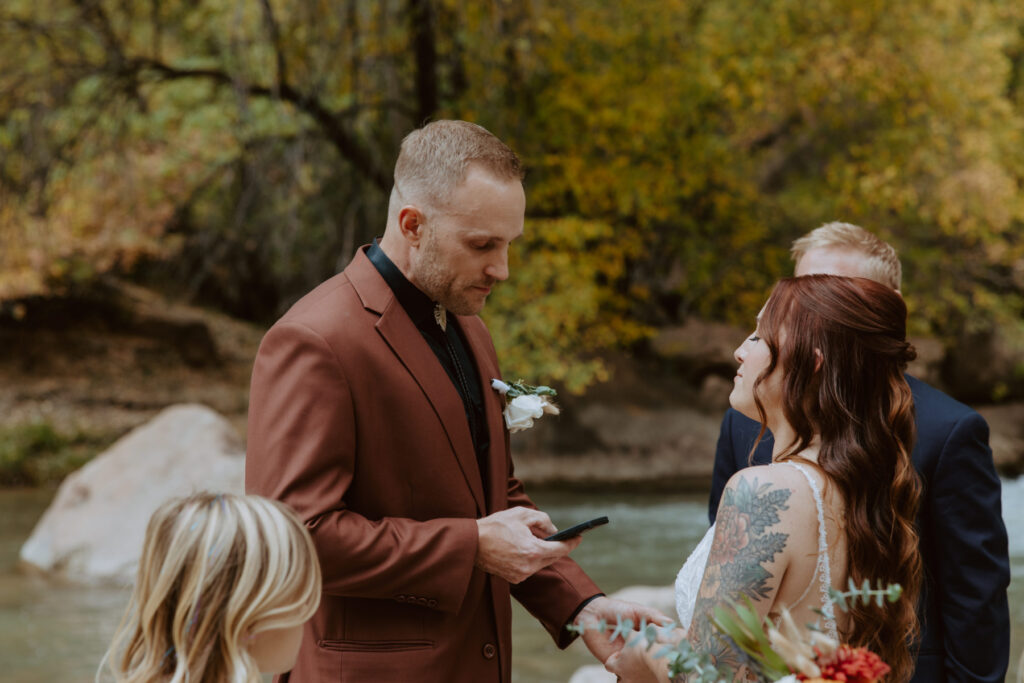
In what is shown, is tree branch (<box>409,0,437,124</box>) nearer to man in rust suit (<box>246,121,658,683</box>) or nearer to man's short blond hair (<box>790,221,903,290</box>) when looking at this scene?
man's short blond hair (<box>790,221,903,290</box>)

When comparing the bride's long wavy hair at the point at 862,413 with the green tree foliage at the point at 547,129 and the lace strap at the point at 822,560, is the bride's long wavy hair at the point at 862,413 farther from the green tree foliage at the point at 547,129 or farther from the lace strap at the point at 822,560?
the green tree foliage at the point at 547,129

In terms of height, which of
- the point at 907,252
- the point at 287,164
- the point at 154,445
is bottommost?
the point at 154,445

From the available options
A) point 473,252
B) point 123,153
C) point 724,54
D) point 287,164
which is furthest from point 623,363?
point 473,252

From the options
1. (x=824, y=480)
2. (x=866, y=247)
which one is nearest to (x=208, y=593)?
(x=824, y=480)

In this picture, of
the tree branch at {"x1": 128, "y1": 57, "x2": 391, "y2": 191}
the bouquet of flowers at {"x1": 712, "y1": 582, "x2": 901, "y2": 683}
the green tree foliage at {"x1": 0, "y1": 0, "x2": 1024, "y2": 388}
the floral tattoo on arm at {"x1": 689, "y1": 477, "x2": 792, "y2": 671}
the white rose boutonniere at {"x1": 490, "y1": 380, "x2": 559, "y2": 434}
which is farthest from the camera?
the tree branch at {"x1": 128, "y1": 57, "x2": 391, "y2": 191}

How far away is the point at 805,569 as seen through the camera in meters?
2.13

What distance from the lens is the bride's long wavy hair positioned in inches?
87.0

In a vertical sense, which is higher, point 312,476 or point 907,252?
point 312,476

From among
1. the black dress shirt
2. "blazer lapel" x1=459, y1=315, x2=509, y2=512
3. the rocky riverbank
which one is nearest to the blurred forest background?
the rocky riverbank

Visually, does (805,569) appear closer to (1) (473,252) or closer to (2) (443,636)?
(2) (443,636)

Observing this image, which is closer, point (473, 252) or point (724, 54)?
point (473, 252)

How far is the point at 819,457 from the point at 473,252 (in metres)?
1.00

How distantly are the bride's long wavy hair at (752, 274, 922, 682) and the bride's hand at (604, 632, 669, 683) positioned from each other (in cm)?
50

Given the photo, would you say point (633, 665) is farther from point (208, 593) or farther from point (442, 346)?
point (208, 593)
